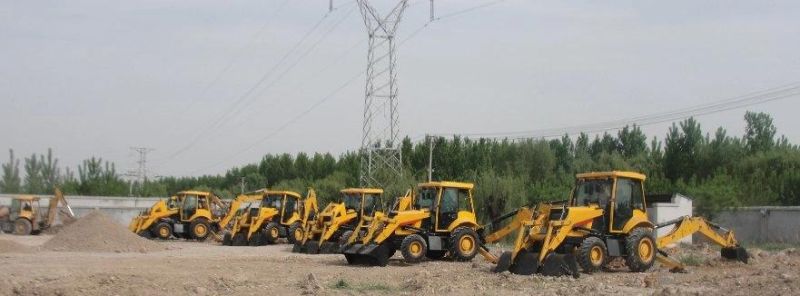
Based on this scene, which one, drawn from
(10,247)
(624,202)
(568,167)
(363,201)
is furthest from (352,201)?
(568,167)

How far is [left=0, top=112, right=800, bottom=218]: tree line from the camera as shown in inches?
1650

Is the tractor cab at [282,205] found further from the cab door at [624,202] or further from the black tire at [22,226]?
the cab door at [624,202]

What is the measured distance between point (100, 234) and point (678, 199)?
20.0m

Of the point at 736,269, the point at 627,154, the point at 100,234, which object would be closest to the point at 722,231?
the point at 736,269

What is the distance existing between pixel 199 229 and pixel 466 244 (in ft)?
60.3

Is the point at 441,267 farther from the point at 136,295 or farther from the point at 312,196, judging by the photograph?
the point at 312,196

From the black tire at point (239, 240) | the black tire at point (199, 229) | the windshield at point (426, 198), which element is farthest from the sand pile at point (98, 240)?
the windshield at point (426, 198)

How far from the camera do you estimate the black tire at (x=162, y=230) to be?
37719 millimetres

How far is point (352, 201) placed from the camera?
30.0 meters

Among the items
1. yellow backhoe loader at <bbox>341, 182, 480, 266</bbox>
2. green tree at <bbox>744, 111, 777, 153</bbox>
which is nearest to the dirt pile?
yellow backhoe loader at <bbox>341, 182, 480, 266</bbox>

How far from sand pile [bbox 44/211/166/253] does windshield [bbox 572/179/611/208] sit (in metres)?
15.5

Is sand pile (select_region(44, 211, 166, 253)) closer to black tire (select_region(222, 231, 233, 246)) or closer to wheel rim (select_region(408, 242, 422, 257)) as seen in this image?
black tire (select_region(222, 231, 233, 246))

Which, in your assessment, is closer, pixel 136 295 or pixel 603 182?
pixel 136 295

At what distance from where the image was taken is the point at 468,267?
68.5 feet
